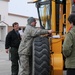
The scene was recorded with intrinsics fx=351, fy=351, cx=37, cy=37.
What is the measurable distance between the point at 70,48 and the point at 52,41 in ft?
8.60

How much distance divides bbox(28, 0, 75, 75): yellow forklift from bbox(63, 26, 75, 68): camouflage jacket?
5.75ft

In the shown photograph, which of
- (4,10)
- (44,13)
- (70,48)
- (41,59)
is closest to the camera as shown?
(70,48)

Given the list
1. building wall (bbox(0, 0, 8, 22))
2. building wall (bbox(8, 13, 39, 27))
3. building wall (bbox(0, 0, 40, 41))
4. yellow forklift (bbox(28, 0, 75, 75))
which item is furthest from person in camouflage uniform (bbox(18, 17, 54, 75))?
building wall (bbox(8, 13, 39, 27))

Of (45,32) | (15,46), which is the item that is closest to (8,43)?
(15,46)

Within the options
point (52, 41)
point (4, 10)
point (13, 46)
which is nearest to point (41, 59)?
point (52, 41)

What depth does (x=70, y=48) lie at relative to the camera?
5496 millimetres

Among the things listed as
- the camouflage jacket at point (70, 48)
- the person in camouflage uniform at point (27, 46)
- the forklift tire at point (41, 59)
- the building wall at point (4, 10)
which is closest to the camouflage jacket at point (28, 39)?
the person in camouflage uniform at point (27, 46)

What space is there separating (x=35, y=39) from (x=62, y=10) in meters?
1.16

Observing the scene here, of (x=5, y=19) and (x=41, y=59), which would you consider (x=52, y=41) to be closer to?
(x=41, y=59)

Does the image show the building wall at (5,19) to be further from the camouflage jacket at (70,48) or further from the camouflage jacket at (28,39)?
the camouflage jacket at (70,48)

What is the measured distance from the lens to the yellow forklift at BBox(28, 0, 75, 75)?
291 inches

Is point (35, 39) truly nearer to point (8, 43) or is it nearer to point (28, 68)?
point (28, 68)

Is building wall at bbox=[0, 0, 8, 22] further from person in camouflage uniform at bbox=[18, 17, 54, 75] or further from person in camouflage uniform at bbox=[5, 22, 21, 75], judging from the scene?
person in camouflage uniform at bbox=[18, 17, 54, 75]

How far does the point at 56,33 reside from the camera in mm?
8555
